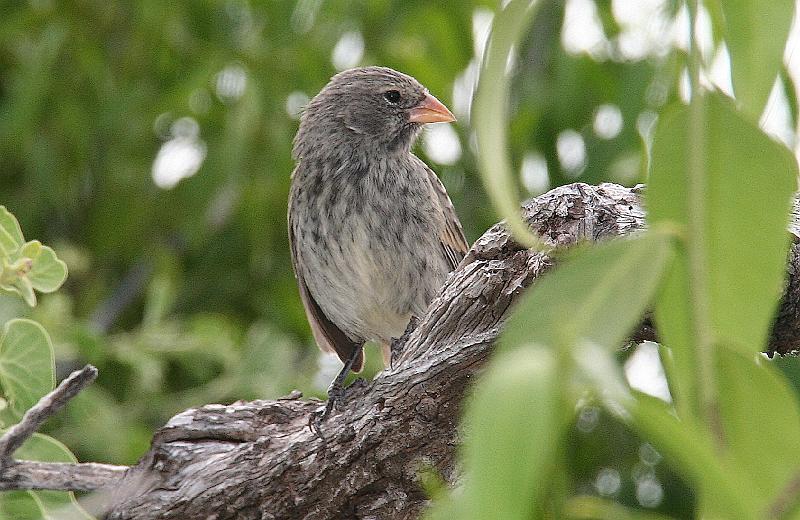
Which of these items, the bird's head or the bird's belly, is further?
the bird's head

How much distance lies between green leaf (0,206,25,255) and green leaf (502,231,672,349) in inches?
67.9

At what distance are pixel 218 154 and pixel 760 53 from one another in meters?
5.19

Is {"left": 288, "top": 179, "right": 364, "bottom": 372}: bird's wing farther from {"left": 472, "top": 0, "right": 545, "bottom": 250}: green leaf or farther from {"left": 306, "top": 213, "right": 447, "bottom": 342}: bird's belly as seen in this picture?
{"left": 472, "top": 0, "right": 545, "bottom": 250}: green leaf

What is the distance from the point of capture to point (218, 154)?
20.0ft

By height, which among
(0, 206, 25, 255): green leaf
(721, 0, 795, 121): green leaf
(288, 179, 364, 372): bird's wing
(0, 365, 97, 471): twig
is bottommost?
(288, 179, 364, 372): bird's wing

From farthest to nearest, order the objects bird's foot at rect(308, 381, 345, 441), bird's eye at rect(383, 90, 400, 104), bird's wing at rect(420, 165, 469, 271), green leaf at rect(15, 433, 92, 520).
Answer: bird's eye at rect(383, 90, 400, 104) < bird's wing at rect(420, 165, 469, 271) < bird's foot at rect(308, 381, 345, 441) < green leaf at rect(15, 433, 92, 520)

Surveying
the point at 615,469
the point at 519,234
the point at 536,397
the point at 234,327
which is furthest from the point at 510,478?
the point at 234,327

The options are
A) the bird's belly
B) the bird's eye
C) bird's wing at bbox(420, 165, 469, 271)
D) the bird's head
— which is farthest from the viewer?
the bird's eye

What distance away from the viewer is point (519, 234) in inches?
42.4

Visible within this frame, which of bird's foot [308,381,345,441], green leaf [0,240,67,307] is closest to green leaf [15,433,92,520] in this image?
green leaf [0,240,67,307]

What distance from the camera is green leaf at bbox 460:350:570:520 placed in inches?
35.4

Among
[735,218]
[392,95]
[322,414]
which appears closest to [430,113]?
[392,95]

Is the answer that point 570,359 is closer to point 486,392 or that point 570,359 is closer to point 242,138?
point 486,392

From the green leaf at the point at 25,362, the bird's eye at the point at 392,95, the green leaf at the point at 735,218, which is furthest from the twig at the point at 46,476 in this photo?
the bird's eye at the point at 392,95
